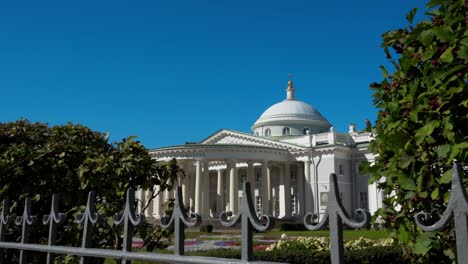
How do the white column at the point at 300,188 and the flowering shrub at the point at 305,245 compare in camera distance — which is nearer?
the flowering shrub at the point at 305,245

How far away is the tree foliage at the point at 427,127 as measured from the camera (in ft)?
11.2

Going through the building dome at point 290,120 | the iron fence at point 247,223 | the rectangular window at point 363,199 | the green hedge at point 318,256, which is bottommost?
the green hedge at point 318,256

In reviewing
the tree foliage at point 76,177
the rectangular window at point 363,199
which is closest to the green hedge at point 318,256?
the tree foliage at point 76,177

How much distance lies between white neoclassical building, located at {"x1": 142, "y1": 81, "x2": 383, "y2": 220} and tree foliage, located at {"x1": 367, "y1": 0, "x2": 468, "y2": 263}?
1681 inches

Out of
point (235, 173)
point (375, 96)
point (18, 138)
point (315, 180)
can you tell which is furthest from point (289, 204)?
point (375, 96)

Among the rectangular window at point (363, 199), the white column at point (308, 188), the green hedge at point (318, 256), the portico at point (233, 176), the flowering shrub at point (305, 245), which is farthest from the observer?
the white column at point (308, 188)

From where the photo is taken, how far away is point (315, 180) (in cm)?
4988

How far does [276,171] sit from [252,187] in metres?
6.28

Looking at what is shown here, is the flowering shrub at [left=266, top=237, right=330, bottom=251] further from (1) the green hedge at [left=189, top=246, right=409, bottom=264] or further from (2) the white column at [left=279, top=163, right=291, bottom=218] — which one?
(2) the white column at [left=279, top=163, right=291, bottom=218]

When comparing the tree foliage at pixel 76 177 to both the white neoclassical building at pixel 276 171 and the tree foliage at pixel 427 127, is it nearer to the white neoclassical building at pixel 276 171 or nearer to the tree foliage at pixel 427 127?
the tree foliage at pixel 427 127

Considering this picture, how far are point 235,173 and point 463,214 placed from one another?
4735 centimetres

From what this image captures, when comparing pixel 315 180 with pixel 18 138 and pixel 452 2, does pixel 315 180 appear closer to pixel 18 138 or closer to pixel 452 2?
pixel 18 138

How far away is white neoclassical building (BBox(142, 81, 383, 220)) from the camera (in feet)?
157

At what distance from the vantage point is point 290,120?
60.1m
